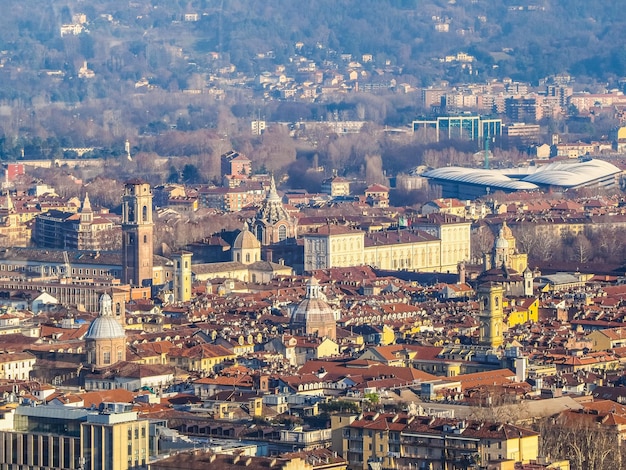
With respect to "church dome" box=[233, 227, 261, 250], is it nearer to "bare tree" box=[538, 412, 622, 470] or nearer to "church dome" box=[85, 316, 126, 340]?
"church dome" box=[85, 316, 126, 340]

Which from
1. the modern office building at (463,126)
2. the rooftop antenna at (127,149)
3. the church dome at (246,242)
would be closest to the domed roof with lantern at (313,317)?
the church dome at (246,242)

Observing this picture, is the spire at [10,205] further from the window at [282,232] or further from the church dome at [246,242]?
the church dome at [246,242]

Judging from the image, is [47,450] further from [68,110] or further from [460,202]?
[68,110]

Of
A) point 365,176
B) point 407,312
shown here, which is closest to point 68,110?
point 365,176

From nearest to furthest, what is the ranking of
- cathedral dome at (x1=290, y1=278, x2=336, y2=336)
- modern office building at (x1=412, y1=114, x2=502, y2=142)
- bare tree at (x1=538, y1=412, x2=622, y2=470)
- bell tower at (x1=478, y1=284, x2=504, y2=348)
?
bare tree at (x1=538, y1=412, x2=622, y2=470)
bell tower at (x1=478, y1=284, x2=504, y2=348)
cathedral dome at (x1=290, y1=278, x2=336, y2=336)
modern office building at (x1=412, y1=114, x2=502, y2=142)

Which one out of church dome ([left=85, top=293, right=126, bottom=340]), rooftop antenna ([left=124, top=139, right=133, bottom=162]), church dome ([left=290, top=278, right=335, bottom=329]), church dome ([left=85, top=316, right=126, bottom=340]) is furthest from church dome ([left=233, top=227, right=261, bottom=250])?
rooftop antenna ([left=124, top=139, right=133, bottom=162])
